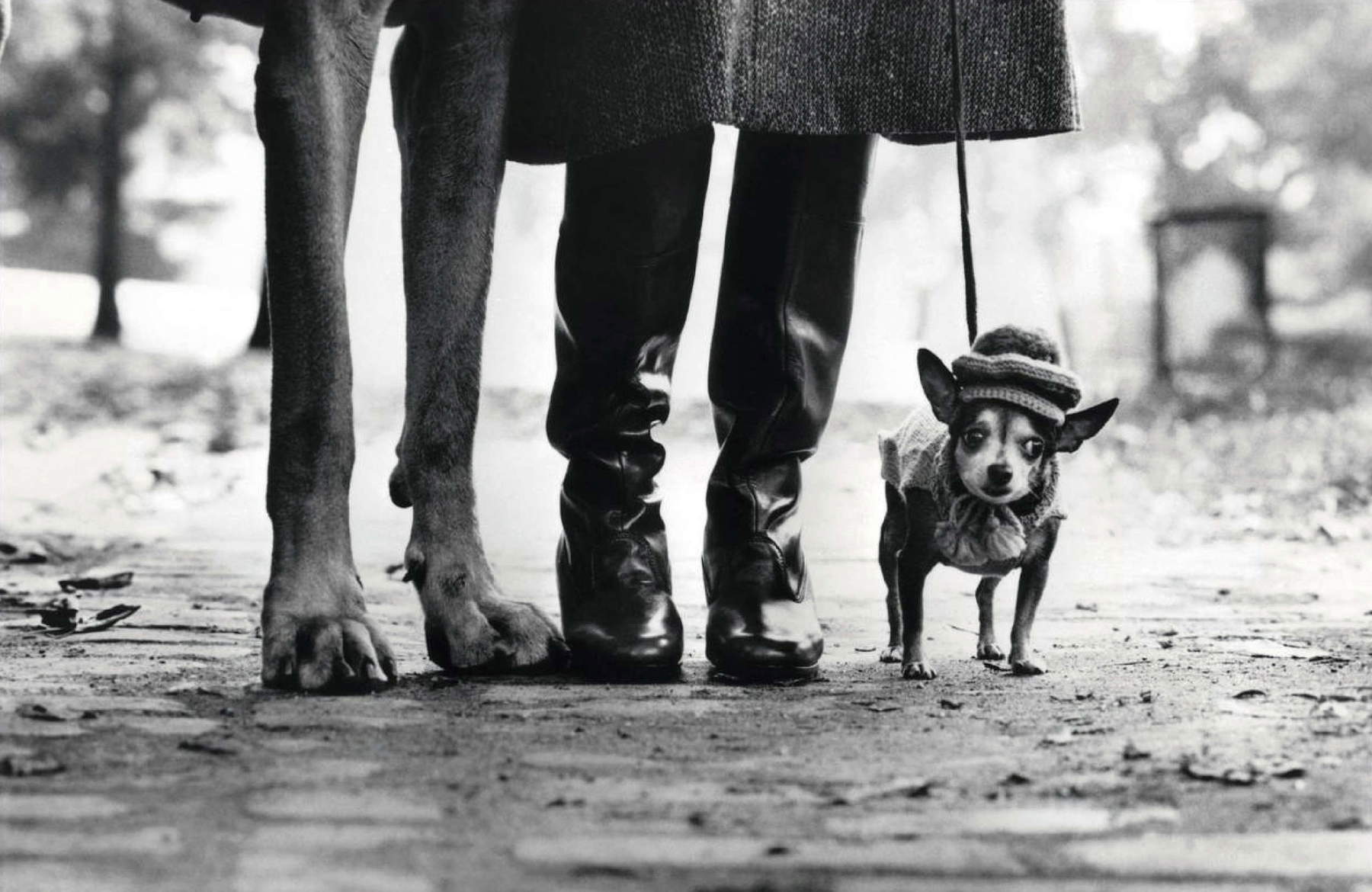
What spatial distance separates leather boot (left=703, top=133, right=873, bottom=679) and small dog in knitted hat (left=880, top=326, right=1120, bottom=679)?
199 millimetres

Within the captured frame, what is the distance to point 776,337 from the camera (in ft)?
9.77

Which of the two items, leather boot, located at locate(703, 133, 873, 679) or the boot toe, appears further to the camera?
Result: leather boot, located at locate(703, 133, 873, 679)

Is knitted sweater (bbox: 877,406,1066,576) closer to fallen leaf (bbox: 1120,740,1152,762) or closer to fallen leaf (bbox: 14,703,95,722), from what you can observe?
fallen leaf (bbox: 1120,740,1152,762)

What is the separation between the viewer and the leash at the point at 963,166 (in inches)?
108

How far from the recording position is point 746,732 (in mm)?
2371

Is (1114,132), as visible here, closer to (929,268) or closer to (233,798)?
(929,268)

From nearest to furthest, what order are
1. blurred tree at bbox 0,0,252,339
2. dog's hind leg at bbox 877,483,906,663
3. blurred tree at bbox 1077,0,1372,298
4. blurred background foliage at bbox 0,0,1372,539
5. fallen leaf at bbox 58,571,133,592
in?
dog's hind leg at bbox 877,483,906,663, fallen leaf at bbox 58,571,133,592, blurred background foliage at bbox 0,0,1372,539, blurred tree at bbox 0,0,252,339, blurred tree at bbox 1077,0,1372,298

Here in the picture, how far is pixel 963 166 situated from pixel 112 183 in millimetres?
19701

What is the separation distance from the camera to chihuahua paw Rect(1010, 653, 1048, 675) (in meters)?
2.88

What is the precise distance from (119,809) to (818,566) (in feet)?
9.52

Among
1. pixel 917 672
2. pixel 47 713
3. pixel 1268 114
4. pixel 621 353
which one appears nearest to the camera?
pixel 47 713

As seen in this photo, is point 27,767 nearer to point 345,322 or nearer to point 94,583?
point 345,322

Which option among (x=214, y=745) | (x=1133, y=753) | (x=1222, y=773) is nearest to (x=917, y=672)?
(x=1133, y=753)

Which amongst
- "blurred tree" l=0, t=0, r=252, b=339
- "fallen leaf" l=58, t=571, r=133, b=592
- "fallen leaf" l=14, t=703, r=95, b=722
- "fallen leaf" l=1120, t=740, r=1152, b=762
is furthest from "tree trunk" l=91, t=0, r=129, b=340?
"fallen leaf" l=1120, t=740, r=1152, b=762
